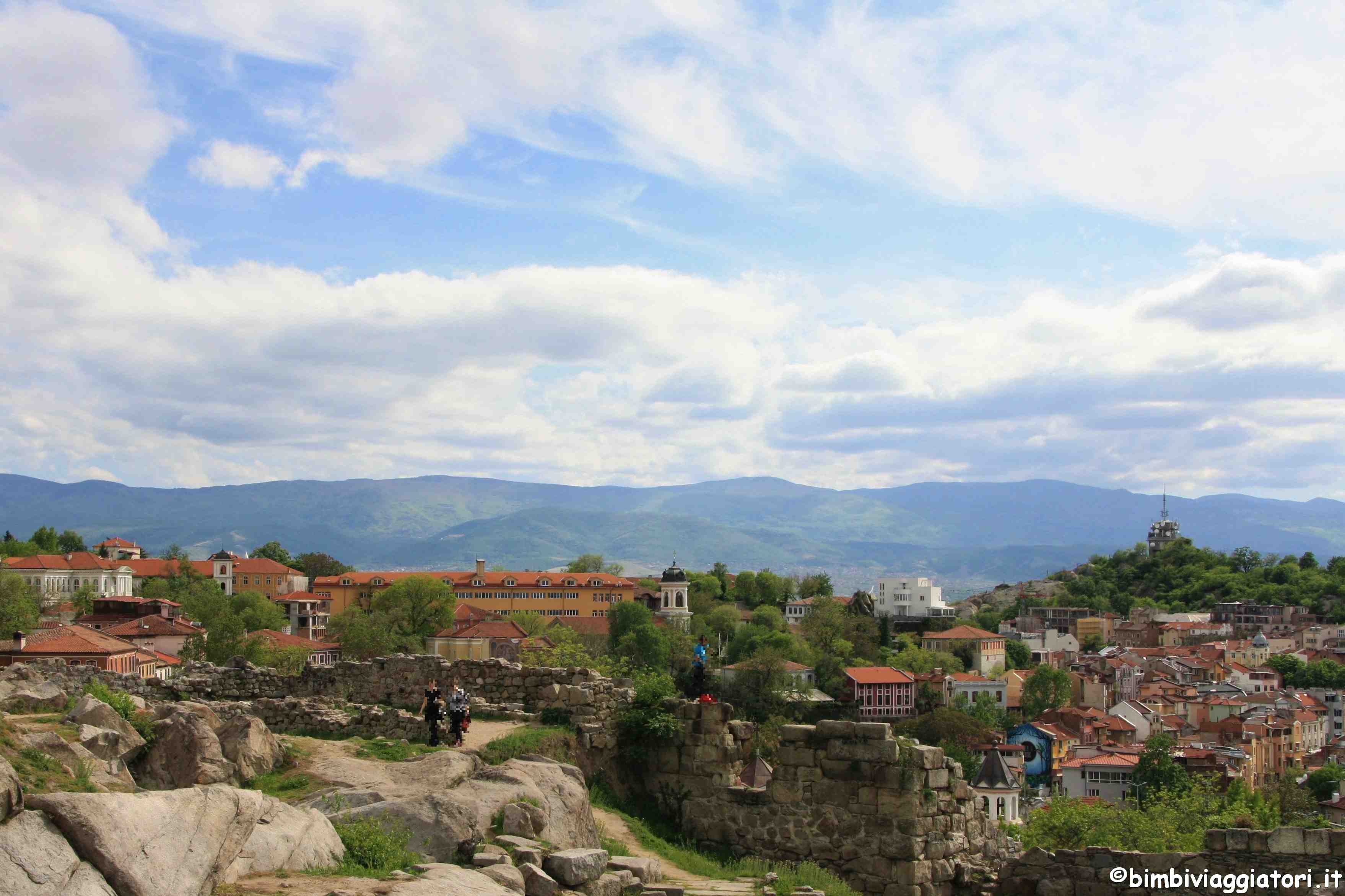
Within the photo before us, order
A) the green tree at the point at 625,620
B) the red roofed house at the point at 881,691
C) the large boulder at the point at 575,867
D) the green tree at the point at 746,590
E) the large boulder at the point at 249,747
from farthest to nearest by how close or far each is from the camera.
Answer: the green tree at the point at 746,590 → the green tree at the point at 625,620 → the red roofed house at the point at 881,691 → the large boulder at the point at 249,747 → the large boulder at the point at 575,867

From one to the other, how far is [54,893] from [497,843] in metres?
4.76

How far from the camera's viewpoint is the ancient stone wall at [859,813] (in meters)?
13.8

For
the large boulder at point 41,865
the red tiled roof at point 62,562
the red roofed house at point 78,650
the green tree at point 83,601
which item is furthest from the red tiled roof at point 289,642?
the large boulder at point 41,865

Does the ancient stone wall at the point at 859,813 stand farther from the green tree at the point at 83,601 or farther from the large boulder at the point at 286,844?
the green tree at the point at 83,601

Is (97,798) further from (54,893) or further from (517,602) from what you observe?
(517,602)

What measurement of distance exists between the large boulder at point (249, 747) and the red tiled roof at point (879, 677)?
98862 millimetres

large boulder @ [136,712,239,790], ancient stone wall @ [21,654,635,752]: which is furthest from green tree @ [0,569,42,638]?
large boulder @ [136,712,239,790]

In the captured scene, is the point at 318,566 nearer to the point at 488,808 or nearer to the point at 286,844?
the point at 488,808

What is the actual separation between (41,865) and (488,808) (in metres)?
5.06

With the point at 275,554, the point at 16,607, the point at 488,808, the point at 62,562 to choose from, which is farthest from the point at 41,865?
the point at 275,554

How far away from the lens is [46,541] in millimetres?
139500

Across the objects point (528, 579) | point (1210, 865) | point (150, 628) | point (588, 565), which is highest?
point (1210, 865)

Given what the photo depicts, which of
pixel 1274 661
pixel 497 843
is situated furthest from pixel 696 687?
pixel 1274 661

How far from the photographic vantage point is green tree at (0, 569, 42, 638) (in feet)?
232
